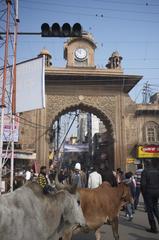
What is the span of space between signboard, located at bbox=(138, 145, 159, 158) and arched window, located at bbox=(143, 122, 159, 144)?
0.76 m

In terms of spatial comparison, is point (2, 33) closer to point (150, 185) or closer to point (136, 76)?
point (150, 185)

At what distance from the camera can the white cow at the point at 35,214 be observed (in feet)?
9.98

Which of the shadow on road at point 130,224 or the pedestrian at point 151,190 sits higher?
the pedestrian at point 151,190

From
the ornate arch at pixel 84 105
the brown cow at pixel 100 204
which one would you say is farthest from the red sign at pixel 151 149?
the brown cow at pixel 100 204

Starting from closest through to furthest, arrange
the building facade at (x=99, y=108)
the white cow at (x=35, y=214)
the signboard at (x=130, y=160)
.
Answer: the white cow at (x=35, y=214) < the building facade at (x=99, y=108) < the signboard at (x=130, y=160)

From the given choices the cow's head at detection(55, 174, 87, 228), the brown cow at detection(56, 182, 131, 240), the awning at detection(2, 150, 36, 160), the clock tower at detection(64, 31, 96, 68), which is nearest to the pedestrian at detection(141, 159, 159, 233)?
the brown cow at detection(56, 182, 131, 240)

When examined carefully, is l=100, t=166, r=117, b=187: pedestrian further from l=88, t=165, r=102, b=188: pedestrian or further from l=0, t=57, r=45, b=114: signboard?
l=0, t=57, r=45, b=114: signboard

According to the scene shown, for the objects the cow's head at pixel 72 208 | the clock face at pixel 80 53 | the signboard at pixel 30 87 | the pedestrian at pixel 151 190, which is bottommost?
the pedestrian at pixel 151 190

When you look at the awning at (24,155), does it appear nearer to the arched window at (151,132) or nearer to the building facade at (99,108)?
the building facade at (99,108)

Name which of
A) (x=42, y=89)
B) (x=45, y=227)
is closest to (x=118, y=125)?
(x=42, y=89)

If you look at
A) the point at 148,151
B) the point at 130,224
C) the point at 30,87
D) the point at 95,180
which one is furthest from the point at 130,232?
the point at 148,151

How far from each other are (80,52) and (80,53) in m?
0.10

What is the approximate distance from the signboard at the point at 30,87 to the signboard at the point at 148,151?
18446 millimetres

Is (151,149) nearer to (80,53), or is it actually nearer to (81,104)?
(81,104)
